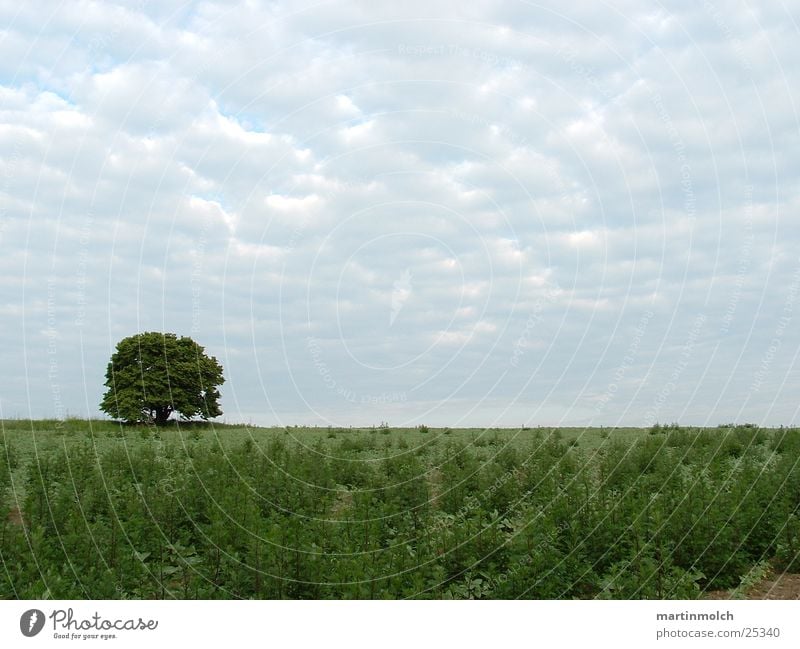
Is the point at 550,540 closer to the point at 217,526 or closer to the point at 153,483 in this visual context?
the point at 217,526

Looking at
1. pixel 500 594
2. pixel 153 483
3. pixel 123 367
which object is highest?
pixel 123 367

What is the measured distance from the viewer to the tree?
3344 cm

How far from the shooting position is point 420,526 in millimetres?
11602

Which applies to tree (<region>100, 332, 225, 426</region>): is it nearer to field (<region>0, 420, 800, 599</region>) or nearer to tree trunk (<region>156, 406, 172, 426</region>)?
tree trunk (<region>156, 406, 172, 426</region>)

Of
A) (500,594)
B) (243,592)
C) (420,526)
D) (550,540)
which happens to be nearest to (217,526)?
(243,592)

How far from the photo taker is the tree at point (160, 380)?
33.4 m

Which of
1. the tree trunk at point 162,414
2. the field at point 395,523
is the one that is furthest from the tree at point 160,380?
A: the field at point 395,523

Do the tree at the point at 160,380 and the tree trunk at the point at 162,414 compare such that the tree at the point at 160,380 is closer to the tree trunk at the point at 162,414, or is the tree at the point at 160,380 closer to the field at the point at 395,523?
the tree trunk at the point at 162,414

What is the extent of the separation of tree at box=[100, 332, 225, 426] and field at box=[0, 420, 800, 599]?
16919 mm

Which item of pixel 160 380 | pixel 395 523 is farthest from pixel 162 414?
pixel 395 523

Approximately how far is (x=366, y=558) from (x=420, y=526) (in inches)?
87.6

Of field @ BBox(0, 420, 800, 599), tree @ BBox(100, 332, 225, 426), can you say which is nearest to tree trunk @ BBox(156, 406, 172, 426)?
tree @ BBox(100, 332, 225, 426)

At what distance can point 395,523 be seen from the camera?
38.2ft

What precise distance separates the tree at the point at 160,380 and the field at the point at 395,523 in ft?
55.5
